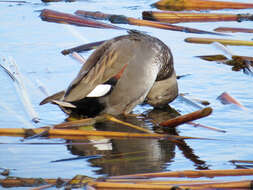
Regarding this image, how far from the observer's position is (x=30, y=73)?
7199 mm

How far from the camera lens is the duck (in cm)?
562

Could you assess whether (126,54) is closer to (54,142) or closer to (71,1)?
(54,142)

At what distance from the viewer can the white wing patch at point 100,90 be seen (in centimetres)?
562

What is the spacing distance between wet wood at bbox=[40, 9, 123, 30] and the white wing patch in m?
3.65

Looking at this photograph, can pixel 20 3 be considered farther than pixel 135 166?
Yes

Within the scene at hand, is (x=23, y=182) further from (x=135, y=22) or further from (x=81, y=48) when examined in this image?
(x=135, y=22)

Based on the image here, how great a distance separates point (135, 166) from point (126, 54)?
1.71 m

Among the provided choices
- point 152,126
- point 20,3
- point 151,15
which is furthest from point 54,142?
point 20,3

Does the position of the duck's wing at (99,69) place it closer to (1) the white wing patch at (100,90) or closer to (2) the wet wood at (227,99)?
(1) the white wing patch at (100,90)

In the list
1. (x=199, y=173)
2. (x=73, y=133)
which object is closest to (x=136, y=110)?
(x=73, y=133)

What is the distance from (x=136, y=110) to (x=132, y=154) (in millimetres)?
1670

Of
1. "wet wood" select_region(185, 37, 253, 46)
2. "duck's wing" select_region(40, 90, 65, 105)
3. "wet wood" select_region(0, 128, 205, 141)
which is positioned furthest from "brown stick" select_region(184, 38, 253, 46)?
"wet wood" select_region(0, 128, 205, 141)

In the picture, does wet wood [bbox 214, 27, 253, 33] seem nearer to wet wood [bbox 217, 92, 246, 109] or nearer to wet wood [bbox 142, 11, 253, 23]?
wet wood [bbox 142, 11, 253, 23]

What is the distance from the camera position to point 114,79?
18.8 ft
